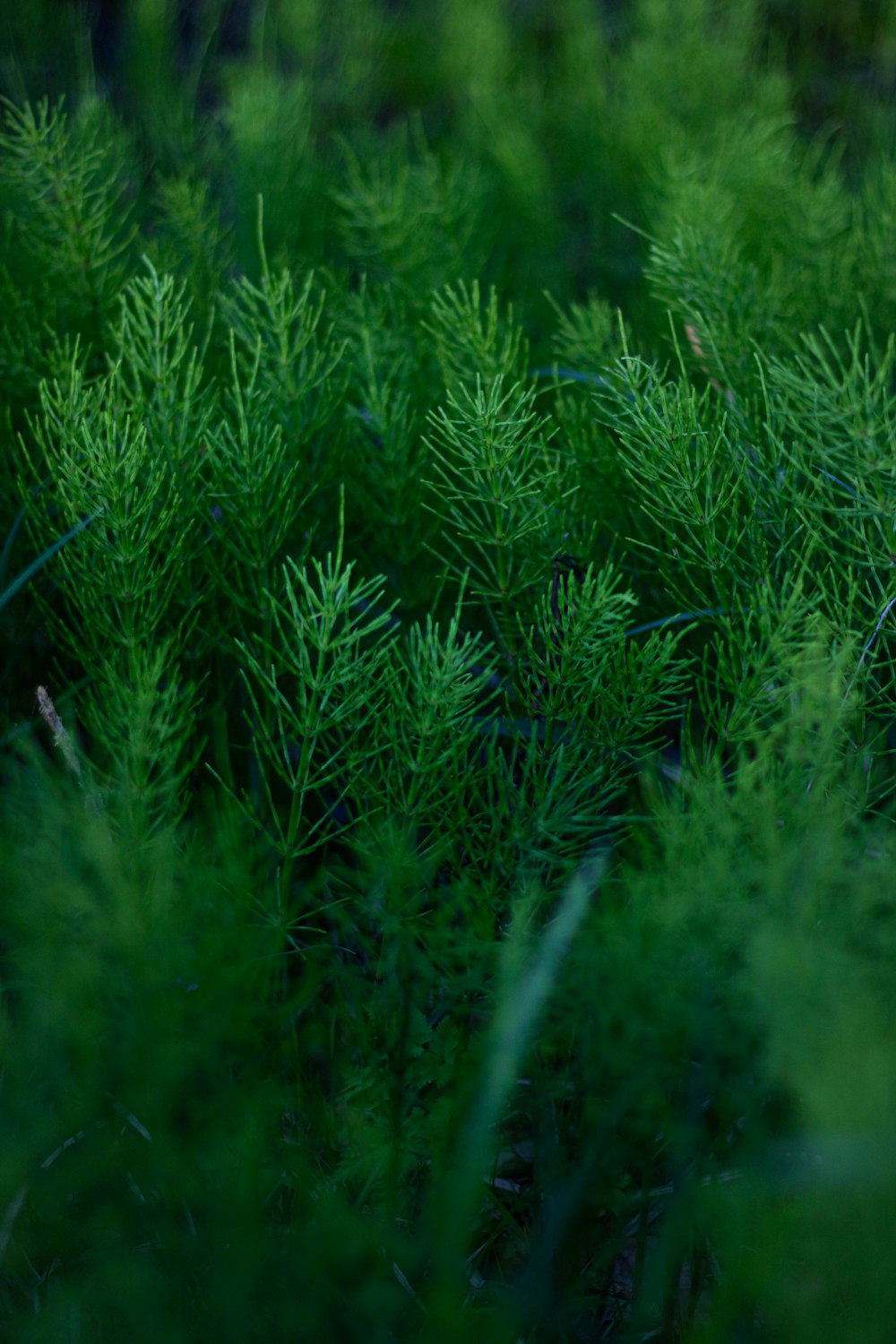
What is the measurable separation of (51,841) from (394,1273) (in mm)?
295

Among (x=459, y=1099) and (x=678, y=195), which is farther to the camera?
(x=678, y=195)

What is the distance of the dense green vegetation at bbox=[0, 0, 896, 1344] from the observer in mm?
473

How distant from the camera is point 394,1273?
516 millimetres

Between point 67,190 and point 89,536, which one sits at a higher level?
point 67,190

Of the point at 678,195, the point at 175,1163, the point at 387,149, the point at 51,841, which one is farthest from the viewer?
the point at 387,149

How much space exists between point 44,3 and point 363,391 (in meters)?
1.65

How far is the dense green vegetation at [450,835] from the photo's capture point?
0.47m

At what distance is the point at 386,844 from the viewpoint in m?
0.58

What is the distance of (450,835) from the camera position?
2.14 feet

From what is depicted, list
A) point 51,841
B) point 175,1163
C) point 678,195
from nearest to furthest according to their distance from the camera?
1. point 175,1163
2. point 51,841
3. point 678,195

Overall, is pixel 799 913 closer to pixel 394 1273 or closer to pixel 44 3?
pixel 394 1273

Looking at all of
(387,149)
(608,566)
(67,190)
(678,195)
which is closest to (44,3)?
(387,149)

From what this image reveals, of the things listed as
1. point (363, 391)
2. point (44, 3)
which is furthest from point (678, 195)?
point (44, 3)

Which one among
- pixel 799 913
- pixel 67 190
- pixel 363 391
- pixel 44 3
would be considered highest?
pixel 44 3
